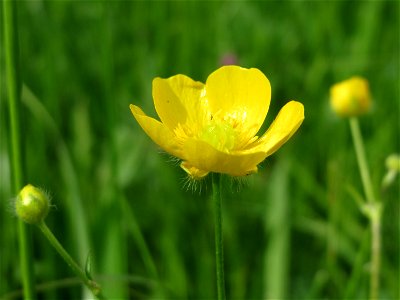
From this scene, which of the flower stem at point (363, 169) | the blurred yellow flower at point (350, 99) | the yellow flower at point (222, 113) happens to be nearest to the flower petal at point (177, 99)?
the yellow flower at point (222, 113)

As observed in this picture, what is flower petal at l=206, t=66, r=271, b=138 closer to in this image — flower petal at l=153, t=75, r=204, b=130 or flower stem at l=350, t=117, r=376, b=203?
flower petal at l=153, t=75, r=204, b=130

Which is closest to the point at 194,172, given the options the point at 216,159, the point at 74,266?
the point at 216,159

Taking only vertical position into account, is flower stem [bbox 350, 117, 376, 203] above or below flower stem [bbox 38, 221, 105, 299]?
above

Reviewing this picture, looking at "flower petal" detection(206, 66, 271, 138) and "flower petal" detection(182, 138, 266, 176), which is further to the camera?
"flower petal" detection(206, 66, 271, 138)

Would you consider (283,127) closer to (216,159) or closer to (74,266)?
(216,159)

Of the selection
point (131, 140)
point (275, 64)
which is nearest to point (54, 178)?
point (131, 140)

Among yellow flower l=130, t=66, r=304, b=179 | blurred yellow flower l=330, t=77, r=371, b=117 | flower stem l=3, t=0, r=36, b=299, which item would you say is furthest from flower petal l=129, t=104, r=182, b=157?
blurred yellow flower l=330, t=77, r=371, b=117
